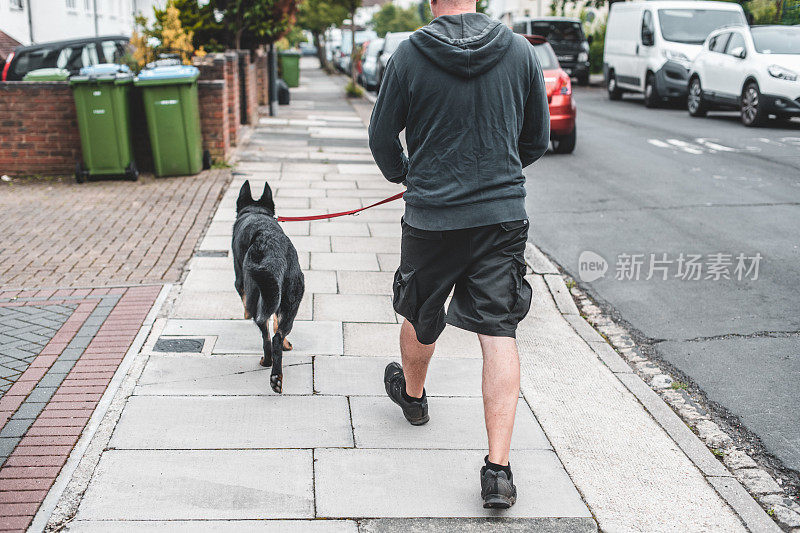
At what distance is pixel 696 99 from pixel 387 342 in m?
14.3

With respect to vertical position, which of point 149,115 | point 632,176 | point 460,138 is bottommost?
point 632,176

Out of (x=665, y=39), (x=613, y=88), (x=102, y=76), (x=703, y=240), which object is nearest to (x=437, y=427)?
(x=703, y=240)

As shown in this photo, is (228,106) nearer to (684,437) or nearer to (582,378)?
(582,378)

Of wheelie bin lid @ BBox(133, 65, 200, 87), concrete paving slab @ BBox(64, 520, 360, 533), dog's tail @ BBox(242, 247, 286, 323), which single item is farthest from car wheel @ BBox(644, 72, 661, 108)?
concrete paving slab @ BBox(64, 520, 360, 533)

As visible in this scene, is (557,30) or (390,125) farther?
(557,30)

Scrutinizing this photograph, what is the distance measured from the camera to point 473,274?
3.21 m

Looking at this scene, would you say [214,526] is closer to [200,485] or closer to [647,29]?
[200,485]

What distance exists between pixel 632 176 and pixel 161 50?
718cm

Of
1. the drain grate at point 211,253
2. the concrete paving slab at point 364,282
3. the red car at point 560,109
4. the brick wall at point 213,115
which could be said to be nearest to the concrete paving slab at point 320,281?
the concrete paving slab at point 364,282

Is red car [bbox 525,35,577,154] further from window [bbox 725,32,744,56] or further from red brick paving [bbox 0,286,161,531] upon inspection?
red brick paving [bbox 0,286,161,531]

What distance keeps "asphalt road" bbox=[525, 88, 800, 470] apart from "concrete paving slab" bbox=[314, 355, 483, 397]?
1297 millimetres

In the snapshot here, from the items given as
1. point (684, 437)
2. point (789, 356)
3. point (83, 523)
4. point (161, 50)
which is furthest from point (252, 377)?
point (161, 50)

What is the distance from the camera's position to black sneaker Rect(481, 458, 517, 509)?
10.3 ft

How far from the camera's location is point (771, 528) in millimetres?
3199
